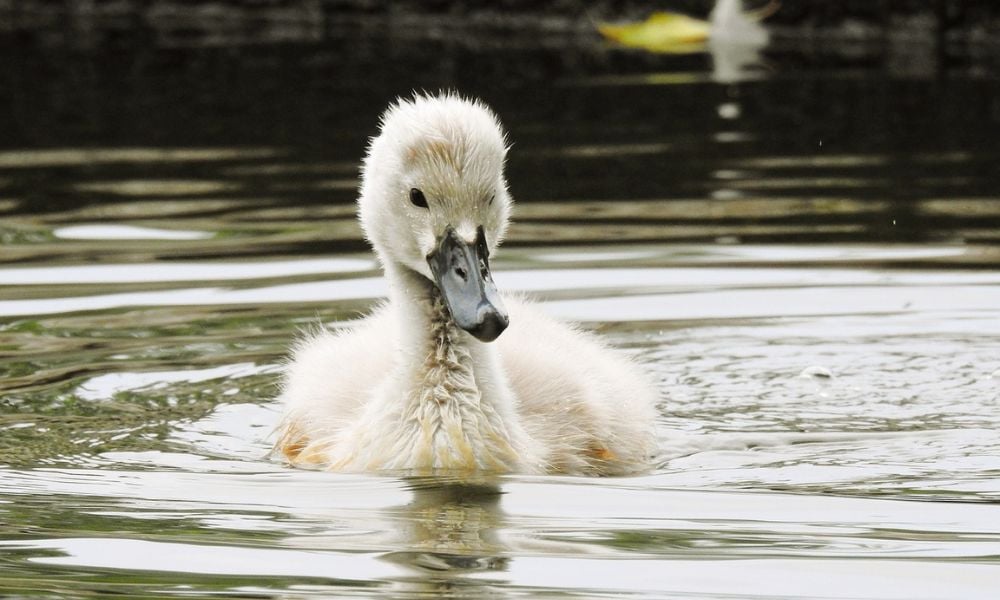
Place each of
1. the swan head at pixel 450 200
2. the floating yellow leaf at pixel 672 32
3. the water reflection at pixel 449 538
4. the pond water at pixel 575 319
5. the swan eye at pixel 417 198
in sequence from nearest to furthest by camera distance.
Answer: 1. the water reflection at pixel 449 538
2. the pond water at pixel 575 319
3. the swan head at pixel 450 200
4. the swan eye at pixel 417 198
5. the floating yellow leaf at pixel 672 32

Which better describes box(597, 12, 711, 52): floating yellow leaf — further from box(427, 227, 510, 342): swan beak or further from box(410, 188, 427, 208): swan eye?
box(427, 227, 510, 342): swan beak

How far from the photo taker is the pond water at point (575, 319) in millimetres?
4809

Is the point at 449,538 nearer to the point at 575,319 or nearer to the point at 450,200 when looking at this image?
the point at 450,200

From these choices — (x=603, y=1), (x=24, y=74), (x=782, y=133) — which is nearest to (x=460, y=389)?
(x=782, y=133)

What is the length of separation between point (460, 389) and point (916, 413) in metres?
1.73

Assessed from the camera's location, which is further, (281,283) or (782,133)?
(782,133)

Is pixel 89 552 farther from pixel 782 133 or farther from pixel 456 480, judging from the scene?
pixel 782 133

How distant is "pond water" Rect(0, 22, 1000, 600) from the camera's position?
4.81 meters

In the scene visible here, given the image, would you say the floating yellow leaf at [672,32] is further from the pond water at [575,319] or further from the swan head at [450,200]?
the swan head at [450,200]

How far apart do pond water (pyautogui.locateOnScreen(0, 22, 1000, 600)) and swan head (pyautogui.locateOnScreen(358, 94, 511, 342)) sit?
573 millimetres

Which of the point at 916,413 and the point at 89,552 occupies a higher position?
the point at 916,413

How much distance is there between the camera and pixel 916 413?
21.9 ft

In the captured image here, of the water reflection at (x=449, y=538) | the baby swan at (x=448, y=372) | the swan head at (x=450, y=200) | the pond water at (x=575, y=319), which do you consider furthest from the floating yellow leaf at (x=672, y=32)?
the water reflection at (x=449, y=538)

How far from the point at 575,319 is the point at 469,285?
2.75m
